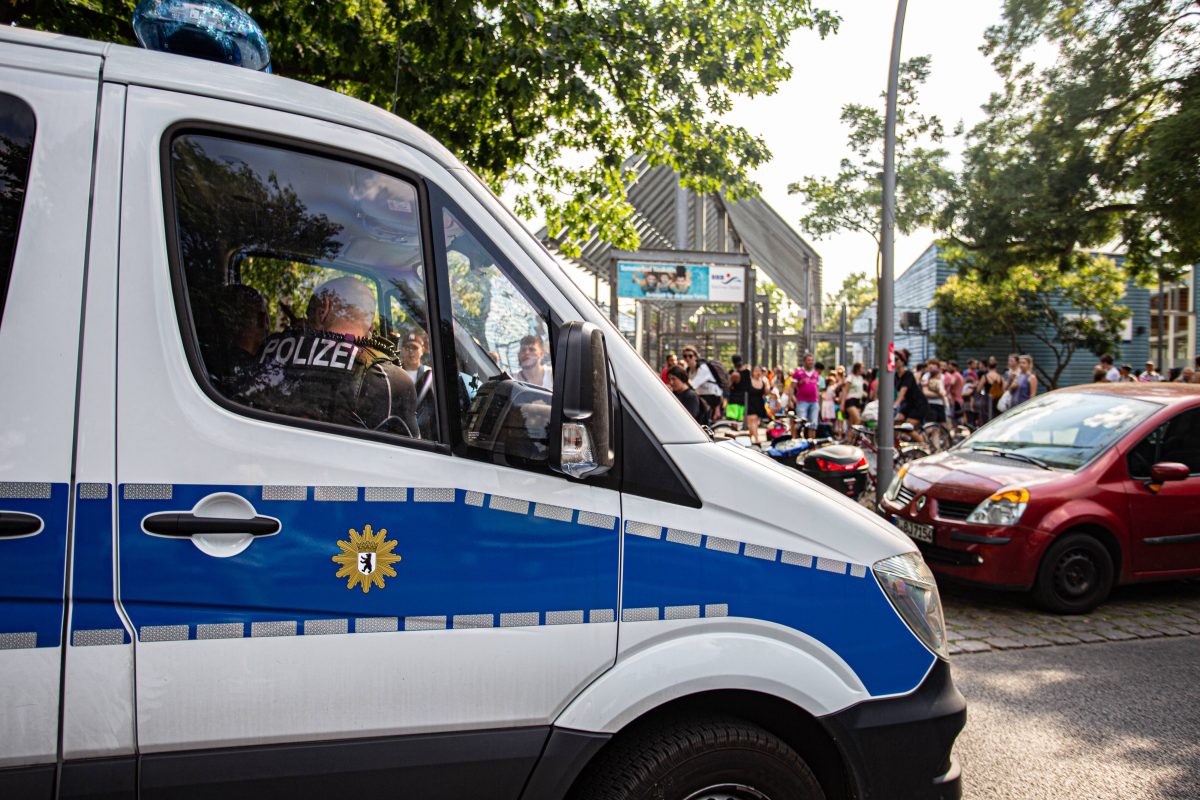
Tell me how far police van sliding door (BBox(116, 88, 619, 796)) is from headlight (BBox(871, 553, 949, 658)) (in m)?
0.82

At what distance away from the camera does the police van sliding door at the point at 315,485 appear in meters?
1.82

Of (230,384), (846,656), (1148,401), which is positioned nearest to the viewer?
(230,384)

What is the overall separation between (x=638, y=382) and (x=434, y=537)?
65 cm

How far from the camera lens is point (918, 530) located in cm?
629

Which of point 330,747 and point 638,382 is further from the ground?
point 638,382

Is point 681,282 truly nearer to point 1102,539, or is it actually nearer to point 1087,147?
point 1087,147

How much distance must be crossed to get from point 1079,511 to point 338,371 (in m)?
5.51

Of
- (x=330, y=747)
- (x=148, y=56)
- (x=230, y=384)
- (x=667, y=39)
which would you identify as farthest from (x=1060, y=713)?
(x=667, y=39)

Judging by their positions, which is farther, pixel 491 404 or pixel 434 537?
pixel 491 404

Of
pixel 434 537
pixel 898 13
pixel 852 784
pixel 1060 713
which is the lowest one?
pixel 1060 713

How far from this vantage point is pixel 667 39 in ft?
28.9

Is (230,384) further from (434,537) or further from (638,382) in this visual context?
(638,382)

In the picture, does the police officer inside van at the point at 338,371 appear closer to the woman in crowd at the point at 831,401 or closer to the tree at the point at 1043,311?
the woman in crowd at the point at 831,401

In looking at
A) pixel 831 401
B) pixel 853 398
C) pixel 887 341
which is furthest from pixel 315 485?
pixel 831 401
